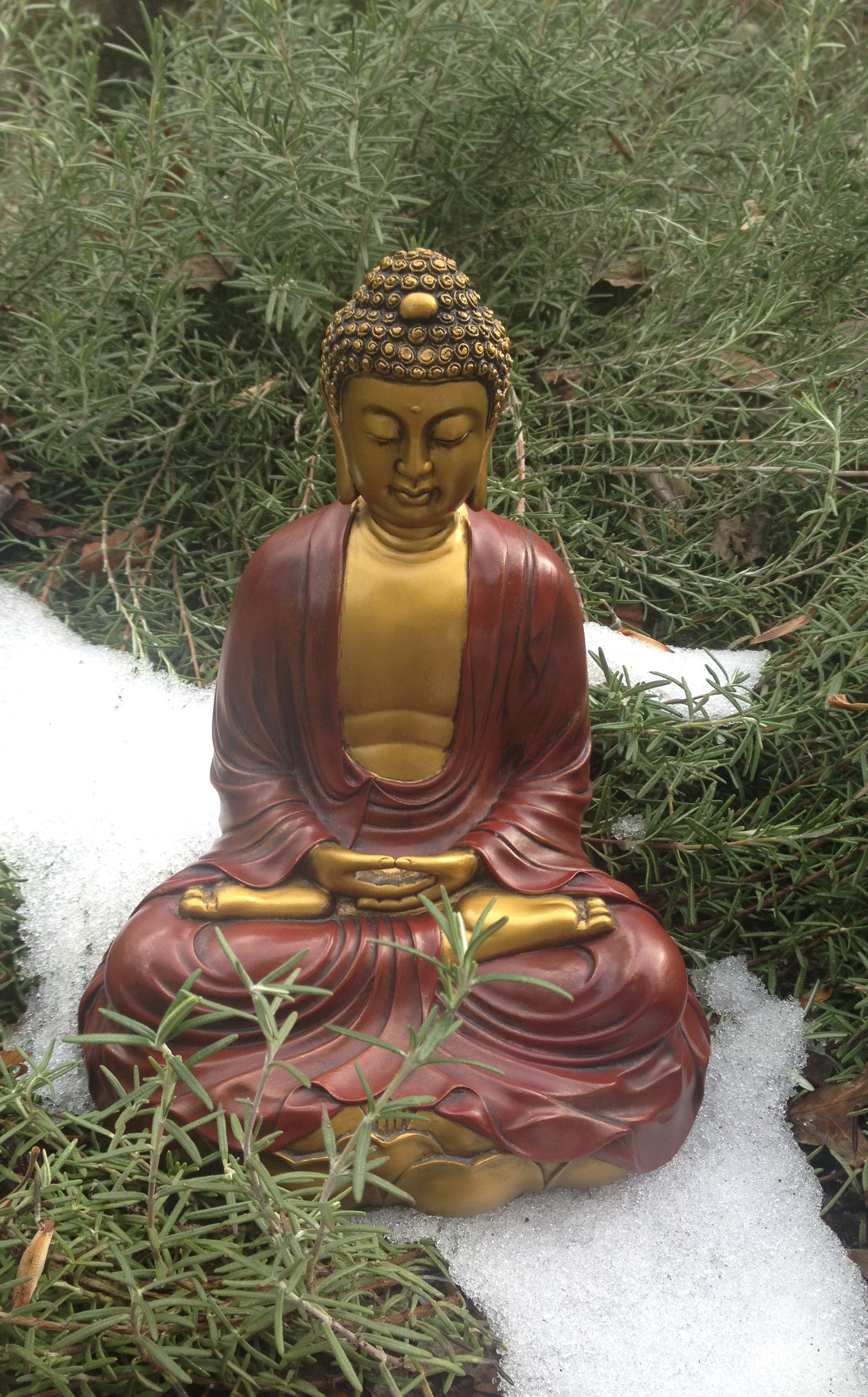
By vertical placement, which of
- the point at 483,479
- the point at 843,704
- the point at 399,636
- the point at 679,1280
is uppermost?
the point at 483,479

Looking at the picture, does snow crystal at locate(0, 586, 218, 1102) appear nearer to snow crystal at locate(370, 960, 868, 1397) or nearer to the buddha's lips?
snow crystal at locate(370, 960, 868, 1397)

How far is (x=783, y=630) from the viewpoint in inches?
94.4

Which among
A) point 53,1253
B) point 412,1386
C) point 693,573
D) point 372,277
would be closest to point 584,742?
point 693,573

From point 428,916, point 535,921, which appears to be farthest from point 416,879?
point 535,921

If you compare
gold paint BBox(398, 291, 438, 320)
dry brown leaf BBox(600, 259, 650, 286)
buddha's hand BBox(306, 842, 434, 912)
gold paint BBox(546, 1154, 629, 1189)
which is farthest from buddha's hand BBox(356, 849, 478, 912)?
dry brown leaf BBox(600, 259, 650, 286)

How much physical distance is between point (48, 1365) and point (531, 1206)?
86cm

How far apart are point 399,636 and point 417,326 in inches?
19.9

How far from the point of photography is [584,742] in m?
2.02

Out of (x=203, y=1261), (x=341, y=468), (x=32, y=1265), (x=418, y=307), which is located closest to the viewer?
(x=32, y=1265)

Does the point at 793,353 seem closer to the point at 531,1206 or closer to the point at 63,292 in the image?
the point at 63,292

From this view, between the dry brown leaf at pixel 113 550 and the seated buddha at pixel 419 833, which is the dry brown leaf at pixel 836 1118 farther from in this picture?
the dry brown leaf at pixel 113 550

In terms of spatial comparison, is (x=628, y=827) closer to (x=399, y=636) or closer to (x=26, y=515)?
(x=399, y=636)

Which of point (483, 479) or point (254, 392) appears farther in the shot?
point (254, 392)

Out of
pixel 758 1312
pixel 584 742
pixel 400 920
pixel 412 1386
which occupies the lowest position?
pixel 758 1312
